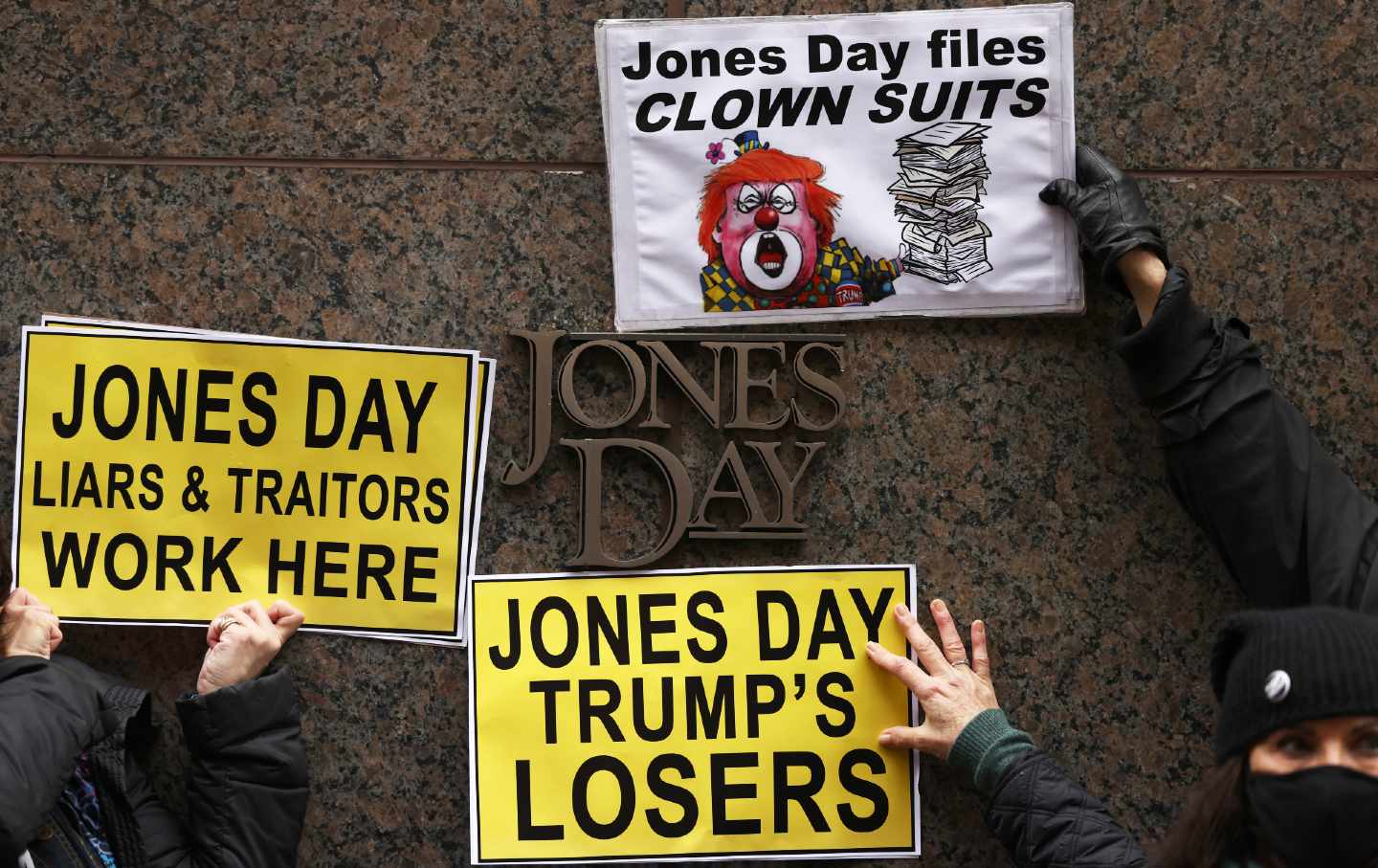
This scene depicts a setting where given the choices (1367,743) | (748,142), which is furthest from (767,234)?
(1367,743)

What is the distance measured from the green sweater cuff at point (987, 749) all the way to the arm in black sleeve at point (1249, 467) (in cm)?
52

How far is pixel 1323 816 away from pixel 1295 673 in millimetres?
192

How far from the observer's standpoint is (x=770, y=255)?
91.5 inches

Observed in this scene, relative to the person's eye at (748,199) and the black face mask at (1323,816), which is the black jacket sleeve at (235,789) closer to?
the person's eye at (748,199)

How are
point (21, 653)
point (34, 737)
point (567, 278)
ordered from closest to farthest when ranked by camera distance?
point (34, 737)
point (21, 653)
point (567, 278)

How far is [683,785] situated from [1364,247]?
163 centimetres

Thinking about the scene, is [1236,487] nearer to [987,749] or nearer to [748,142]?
[987,749]

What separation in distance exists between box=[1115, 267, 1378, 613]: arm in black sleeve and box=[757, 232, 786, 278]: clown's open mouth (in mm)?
622

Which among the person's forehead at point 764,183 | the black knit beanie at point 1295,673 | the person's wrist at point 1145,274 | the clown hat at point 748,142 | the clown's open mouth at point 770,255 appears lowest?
the black knit beanie at point 1295,673

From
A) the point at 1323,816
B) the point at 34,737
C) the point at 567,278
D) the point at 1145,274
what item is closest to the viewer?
the point at 1323,816

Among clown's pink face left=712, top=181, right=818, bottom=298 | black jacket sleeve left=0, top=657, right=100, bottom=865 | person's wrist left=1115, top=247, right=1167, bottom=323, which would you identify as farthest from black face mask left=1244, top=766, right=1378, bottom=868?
black jacket sleeve left=0, top=657, right=100, bottom=865

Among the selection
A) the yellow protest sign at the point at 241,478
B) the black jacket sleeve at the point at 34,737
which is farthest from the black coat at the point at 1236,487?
the black jacket sleeve at the point at 34,737

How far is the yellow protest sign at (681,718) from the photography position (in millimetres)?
2287

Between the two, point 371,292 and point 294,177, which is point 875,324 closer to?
point 371,292
